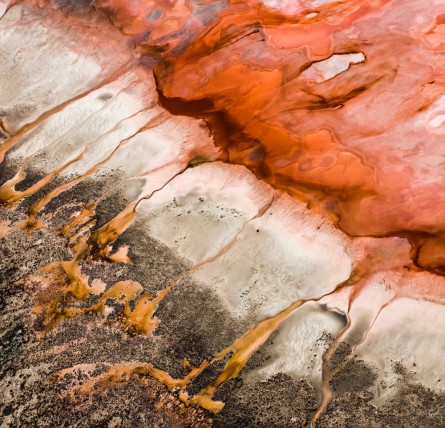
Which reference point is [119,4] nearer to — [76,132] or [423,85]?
[76,132]

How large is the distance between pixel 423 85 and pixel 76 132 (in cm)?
238

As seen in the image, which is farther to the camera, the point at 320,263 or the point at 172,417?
the point at 320,263

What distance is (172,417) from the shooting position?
2500mm

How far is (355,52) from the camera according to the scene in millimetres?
3686

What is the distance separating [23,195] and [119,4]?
196 cm

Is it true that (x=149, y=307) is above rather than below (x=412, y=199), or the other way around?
above

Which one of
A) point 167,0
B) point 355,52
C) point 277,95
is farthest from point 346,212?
point 167,0

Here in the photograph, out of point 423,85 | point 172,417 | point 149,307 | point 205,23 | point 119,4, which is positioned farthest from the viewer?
point 119,4

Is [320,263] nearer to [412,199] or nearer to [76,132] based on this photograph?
[412,199]

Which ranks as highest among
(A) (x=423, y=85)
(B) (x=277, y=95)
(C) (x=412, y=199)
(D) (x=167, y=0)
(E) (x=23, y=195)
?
(D) (x=167, y=0)

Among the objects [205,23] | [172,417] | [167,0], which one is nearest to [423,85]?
[205,23]

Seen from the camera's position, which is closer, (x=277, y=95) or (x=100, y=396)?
(x=100, y=396)

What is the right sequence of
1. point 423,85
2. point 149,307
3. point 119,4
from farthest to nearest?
point 119,4 → point 423,85 → point 149,307

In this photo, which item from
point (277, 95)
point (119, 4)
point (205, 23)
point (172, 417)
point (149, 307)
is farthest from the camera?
point (119, 4)
